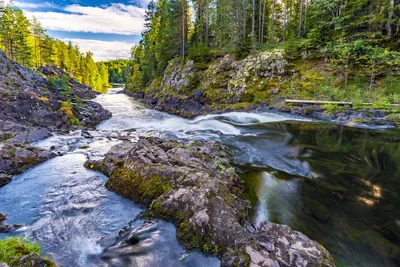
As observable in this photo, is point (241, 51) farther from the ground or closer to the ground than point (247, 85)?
farther from the ground

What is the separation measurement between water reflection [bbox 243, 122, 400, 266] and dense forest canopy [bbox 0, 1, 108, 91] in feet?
165

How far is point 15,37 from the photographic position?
38875 mm

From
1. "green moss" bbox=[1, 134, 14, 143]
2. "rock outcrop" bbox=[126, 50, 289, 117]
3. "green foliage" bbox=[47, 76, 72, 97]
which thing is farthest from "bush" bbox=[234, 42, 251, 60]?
"green moss" bbox=[1, 134, 14, 143]

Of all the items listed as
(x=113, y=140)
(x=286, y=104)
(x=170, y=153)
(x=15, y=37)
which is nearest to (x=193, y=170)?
(x=170, y=153)

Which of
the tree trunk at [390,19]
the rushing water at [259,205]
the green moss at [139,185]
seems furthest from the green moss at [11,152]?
the tree trunk at [390,19]

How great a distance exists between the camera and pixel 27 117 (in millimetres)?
12977

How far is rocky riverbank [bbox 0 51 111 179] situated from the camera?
7.55 meters

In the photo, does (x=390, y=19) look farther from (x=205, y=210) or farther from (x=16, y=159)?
(x=16, y=159)

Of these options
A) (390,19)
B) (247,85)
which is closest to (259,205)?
(247,85)

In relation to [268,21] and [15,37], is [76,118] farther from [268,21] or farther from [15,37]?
[15,37]

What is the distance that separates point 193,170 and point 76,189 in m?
3.59

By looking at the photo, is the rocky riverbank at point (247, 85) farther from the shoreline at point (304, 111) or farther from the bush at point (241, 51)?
the bush at point (241, 51)

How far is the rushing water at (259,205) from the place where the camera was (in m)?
3.99

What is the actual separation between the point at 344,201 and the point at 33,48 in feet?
207
